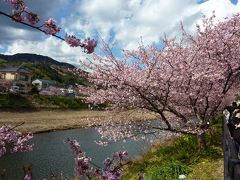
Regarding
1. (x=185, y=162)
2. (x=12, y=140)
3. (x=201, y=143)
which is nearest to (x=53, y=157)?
(x=201, y=143)

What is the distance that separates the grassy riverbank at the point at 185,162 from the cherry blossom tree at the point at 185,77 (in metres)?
0.72

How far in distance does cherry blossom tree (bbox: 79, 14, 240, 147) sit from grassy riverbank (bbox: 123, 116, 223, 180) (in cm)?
72

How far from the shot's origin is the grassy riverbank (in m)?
11.5

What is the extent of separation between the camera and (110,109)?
15969 millimetres

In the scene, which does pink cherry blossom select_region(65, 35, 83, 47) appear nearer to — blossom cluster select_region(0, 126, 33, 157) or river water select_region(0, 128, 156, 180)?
blossom cluster select_region(0, 126, 33, 157)

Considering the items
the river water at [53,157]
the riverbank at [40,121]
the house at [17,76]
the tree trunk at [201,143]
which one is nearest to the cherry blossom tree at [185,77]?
the tree trunk at [201,143]

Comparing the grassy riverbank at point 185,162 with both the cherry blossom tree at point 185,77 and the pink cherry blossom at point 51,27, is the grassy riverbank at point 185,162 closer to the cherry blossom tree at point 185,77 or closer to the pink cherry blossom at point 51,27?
the cherry blossom tree at point 185,77

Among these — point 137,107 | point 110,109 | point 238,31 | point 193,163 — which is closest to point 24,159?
point 110,109

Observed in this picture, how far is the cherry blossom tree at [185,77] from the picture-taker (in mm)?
13062

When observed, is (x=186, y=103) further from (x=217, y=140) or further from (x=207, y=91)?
(x=217, y=140)

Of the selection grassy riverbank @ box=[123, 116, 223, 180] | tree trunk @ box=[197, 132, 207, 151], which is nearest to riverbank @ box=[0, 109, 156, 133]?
grassy riverbank @ box=[123, 116, 223, 180]

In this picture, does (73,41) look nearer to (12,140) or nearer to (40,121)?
(12,140)

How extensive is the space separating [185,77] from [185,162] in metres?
2.82

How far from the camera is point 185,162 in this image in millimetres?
13117
